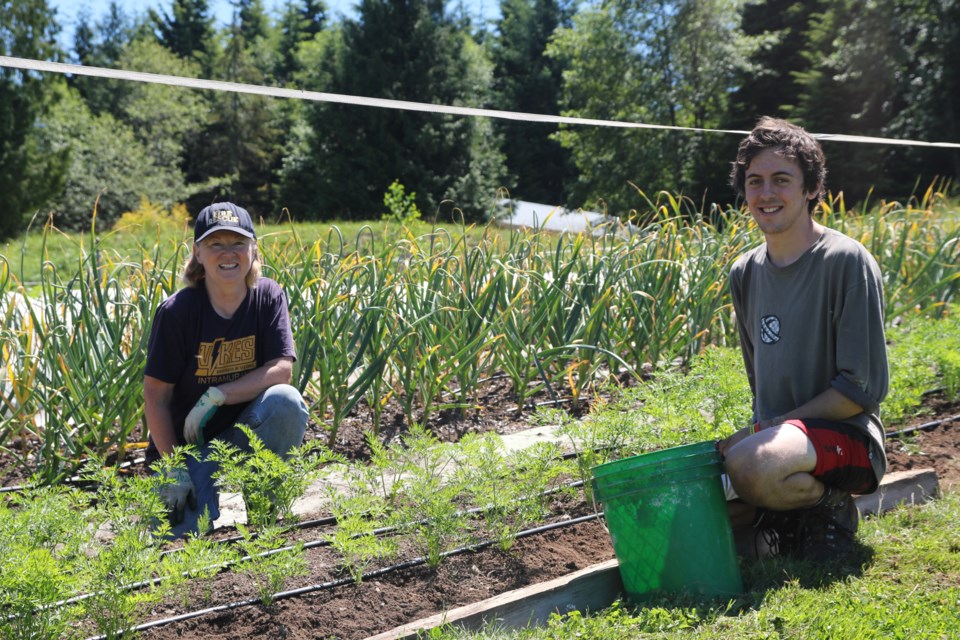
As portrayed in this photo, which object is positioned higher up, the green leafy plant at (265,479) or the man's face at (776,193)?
the man's face at (776,193)

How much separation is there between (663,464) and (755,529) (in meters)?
0.62

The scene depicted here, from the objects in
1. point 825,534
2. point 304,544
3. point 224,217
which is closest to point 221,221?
point 224,217

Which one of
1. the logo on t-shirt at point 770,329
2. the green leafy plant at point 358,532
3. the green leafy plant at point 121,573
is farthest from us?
the logo on t-shirt at point 770,329

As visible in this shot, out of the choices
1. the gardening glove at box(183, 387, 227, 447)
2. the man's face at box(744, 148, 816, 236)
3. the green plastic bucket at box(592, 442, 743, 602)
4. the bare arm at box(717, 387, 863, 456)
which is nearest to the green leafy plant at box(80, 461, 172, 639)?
the gardening glove at box(183, 387, 227, 447)

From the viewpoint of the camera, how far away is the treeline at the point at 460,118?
2102 centimetres

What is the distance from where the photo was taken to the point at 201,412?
9.60ft

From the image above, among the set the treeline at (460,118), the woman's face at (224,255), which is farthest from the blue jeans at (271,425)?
the treeline at (460,118)

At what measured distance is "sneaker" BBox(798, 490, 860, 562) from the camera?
8.59ft

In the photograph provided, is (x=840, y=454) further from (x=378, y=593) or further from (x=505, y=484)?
(x=378, y=593)

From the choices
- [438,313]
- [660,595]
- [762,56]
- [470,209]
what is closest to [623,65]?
[762,56]

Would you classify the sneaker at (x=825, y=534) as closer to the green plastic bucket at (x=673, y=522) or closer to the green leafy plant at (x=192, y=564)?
the green plastic bucket at (x=673, y=522)

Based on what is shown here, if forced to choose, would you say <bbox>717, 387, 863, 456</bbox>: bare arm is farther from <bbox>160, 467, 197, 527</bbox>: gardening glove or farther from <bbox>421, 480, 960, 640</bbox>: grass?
<bbox>160, 467, 197, 527</bbox>: gardening glove

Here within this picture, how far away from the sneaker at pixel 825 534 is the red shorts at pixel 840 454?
8 centimetres

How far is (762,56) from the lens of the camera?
27375 millimetres
